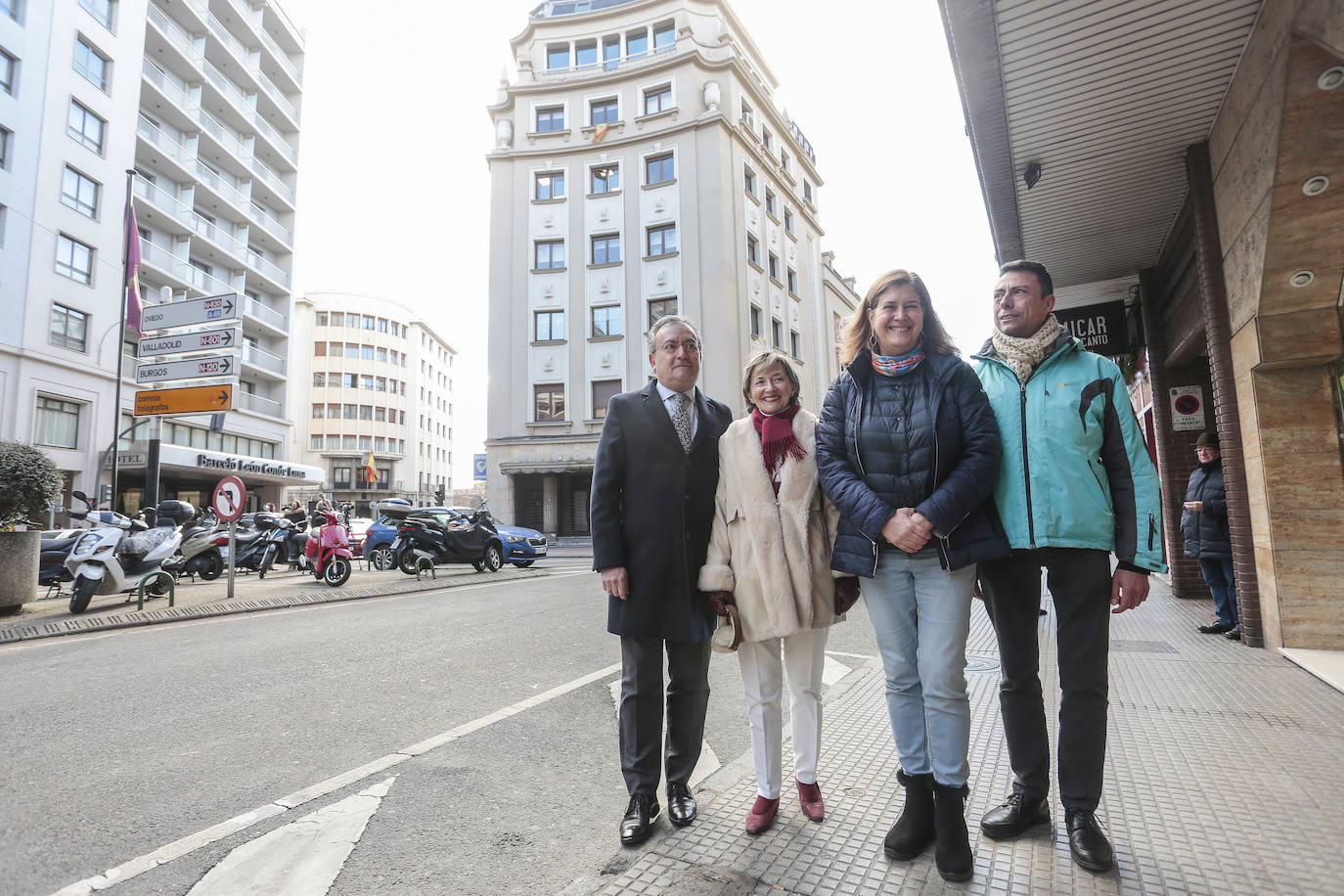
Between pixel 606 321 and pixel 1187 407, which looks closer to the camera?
pixel 1187 407

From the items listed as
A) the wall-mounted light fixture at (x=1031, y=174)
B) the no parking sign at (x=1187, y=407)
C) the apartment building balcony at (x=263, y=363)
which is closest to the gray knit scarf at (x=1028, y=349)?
the wall-mounted light fixture at (x=1031, y=174)

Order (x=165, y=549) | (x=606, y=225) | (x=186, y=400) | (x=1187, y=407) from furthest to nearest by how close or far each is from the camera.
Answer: (x=606, y=225)
(x=186, y=400)
(x=165, y=549)
(x=1187, y=407)

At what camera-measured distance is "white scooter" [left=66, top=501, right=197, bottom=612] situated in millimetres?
8672

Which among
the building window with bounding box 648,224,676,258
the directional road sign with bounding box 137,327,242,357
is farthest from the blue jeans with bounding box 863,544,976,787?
the building window with bounding box 648,224,676,258

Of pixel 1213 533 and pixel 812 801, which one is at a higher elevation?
pixel 1213 533

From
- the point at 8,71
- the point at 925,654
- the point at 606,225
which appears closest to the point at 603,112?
the point at 606,225

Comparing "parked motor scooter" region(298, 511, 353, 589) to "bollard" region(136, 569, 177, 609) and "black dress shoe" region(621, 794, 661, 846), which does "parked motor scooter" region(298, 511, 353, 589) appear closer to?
"bollard" region(136, 569, 177, 609)

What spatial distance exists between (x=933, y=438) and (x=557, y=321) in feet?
96.9

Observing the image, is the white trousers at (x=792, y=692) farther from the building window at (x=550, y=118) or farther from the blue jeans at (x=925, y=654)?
the building window at (x=550, y=118)

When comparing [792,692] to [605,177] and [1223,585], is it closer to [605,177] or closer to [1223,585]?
[1223,585]

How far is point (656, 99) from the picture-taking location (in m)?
32.5

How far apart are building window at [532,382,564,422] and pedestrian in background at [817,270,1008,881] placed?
2801cm

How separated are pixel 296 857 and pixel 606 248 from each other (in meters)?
30.7

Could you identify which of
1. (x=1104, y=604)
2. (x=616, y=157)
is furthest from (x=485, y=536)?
(x=616, y=157)
